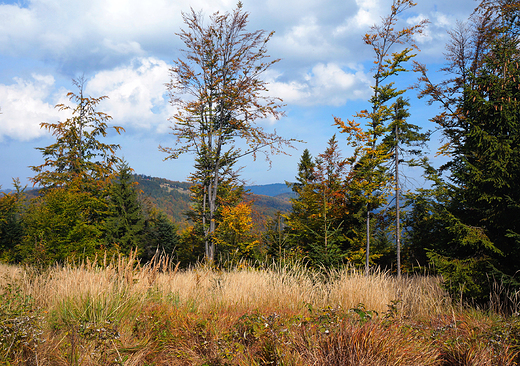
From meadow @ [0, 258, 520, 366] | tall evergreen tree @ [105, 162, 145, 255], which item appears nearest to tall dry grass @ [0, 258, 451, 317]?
meadow @ [0, 258, 520, 366]

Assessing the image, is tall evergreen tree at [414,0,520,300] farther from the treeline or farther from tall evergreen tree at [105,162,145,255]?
tall evergreen tree at [105,162,145,255]

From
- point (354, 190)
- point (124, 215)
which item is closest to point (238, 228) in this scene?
point (354, 190)

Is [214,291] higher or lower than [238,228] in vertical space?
lower

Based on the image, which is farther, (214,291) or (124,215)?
(124,215)

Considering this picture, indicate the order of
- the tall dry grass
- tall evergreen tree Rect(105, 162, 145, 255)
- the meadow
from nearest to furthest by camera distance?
the meadow < the tall dry grass < tall evergreen tree Rect(105, 162, 145, 255)

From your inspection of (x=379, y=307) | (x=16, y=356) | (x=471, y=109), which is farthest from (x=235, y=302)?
(x=471, y=109)

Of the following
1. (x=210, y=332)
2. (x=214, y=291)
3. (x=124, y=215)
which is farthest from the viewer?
(x=124, y=215)

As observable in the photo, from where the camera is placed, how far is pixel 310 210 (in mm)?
16250

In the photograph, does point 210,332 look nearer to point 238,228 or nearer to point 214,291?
point 214,291

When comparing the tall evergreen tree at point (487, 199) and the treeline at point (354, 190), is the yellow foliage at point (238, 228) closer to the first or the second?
the treeline at point (354, 190)

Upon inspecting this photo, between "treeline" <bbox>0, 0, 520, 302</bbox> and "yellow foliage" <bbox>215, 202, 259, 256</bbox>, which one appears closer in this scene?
"treeline" <bbox>0, 0, 520, 302</bbox>

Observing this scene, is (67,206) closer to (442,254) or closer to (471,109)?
(442,254)

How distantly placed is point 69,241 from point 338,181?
47.2 ft

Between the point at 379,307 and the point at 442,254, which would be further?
the point at 442,254
